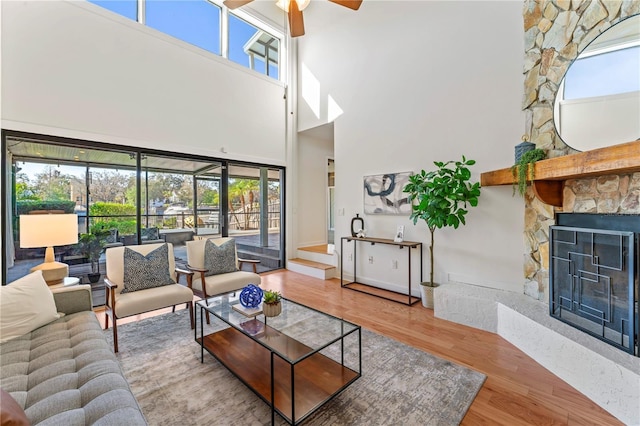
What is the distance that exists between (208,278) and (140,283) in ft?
2.28

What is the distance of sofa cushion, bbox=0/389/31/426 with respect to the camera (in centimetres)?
89

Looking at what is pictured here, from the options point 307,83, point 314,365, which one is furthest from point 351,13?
point 314,365

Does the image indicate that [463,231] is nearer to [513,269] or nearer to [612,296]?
[513,269]

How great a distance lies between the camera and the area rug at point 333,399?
68.7 inches

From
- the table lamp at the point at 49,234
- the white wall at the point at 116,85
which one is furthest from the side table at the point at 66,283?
the white wall at the point at 116,85

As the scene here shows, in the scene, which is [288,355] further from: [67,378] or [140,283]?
[140,283]

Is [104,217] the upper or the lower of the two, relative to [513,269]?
upper

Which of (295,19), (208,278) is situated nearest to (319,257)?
(208,278)

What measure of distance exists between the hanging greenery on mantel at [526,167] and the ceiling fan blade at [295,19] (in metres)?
2.77

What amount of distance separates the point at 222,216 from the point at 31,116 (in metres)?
2.66

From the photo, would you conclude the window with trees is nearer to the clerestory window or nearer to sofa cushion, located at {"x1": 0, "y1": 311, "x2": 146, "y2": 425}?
the clerestory window

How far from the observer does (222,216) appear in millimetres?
4957

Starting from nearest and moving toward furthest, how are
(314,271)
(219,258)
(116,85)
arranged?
(219,258)
(116,85)
(314,271)

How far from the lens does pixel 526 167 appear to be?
2584mm
